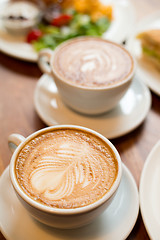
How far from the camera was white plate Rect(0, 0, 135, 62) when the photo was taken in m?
1.60

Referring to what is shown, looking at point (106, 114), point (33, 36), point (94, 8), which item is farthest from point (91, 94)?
point (94, 8)

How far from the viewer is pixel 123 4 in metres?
1.99

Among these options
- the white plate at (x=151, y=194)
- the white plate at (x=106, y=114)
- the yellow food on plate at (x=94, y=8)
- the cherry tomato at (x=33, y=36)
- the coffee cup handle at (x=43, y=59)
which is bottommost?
the white plate at (x=151, y=194)

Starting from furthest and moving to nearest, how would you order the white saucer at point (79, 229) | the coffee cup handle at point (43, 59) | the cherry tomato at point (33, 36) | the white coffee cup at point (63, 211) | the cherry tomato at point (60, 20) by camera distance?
the cherry tomato at point (60, 20)
the cherry tomato at point (33, 36)
the coffee cup handle at point (43, 59)
the white saucer at point (79, 229)
the white coffee cup at point (63, 211)

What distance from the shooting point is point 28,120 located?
128 centimetres

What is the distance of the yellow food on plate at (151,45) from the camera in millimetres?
1573

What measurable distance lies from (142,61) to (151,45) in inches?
3.9

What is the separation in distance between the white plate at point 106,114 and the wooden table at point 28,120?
5 centimetres

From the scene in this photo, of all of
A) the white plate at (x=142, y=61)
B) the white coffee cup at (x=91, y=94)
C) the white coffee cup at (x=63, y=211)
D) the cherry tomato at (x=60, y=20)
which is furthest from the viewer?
the cherry tomato at (x=60, y=20)

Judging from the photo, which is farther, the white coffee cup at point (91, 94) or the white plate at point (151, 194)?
the white coffee cup at point (91, 94)

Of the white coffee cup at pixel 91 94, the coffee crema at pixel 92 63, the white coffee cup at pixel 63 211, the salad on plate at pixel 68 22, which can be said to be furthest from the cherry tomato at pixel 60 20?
the white coffee cup at pixel 63 211

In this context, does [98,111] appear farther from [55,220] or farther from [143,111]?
[55,220]

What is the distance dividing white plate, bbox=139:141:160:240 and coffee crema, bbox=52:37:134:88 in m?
0.33

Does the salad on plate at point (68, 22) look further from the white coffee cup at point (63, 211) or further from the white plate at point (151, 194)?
the white coffee cup at point (63, 211)
